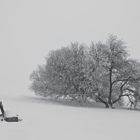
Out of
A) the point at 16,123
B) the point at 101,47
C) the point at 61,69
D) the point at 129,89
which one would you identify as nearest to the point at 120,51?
the point at 101,47

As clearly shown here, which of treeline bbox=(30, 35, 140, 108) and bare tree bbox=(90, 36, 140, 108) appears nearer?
treeline bbox=(30, 35, 140, 108)

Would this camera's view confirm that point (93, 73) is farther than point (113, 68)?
No

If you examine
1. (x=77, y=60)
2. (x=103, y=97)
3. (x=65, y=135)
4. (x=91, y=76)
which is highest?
(x=77, y=60)

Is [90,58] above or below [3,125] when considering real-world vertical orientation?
above

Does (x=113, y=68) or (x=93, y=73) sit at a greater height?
(x=113, y=68)

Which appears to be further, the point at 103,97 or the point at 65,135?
the point at 103,97

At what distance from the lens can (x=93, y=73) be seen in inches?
1421

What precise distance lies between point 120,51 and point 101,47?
9.45 ft

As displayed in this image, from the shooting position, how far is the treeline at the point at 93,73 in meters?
36.1

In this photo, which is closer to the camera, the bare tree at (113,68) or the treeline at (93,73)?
the treeline at (93,73)

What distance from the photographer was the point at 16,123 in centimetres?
1622

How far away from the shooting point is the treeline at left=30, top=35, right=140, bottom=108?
118 ft

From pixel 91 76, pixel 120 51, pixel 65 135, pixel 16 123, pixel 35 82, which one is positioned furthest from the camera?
pixel 35 82

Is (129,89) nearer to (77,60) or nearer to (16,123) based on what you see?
(77,60)
